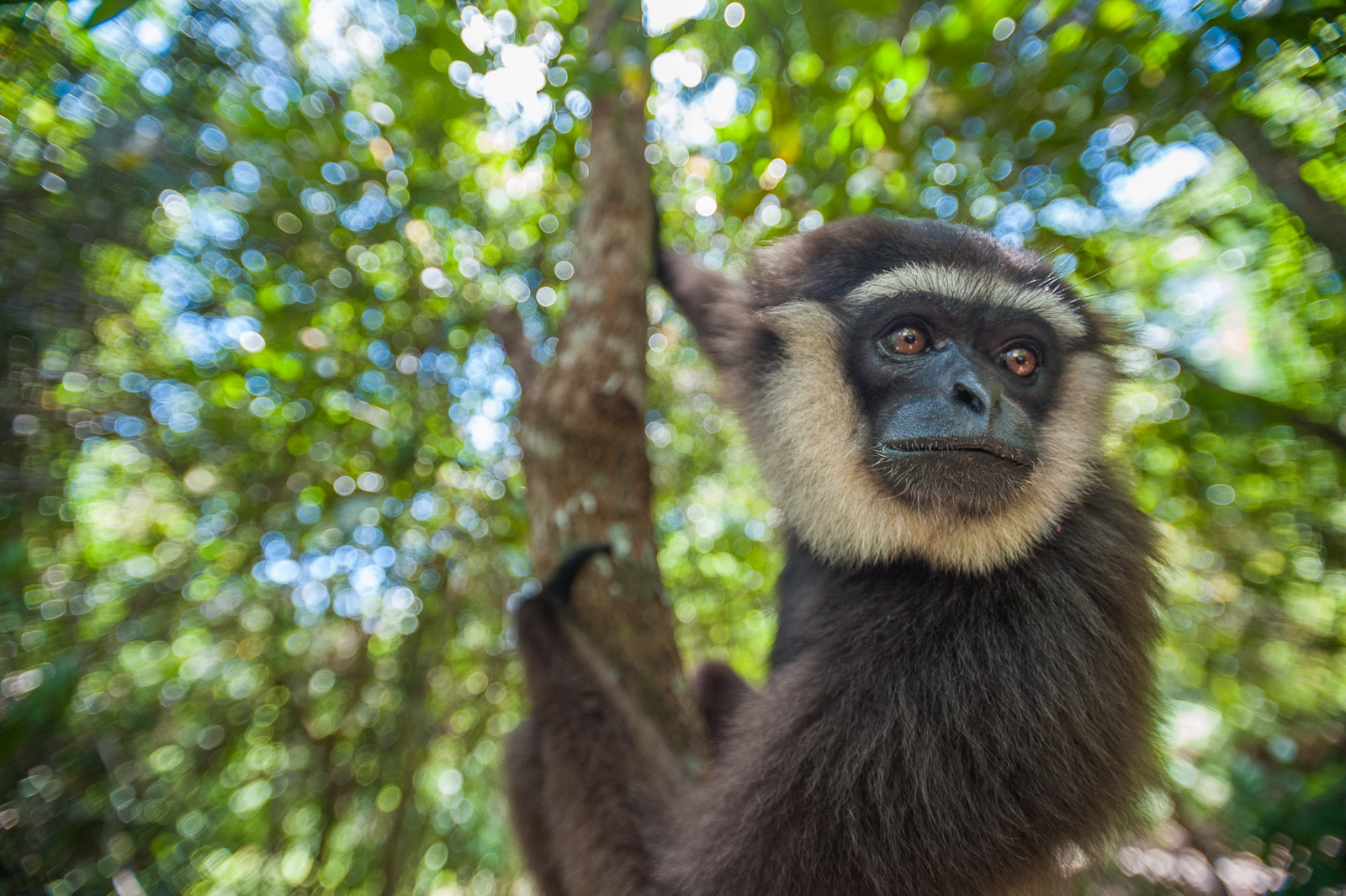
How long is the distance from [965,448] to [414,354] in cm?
353

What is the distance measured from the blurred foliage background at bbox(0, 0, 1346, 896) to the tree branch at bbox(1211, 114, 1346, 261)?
0.02 metres

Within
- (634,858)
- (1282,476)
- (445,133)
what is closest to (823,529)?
(634,858)

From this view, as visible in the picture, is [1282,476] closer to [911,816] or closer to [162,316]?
[911,816]

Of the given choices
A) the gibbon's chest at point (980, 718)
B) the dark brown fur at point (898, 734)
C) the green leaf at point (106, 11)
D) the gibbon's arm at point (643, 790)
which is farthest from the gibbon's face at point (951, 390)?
the green leaf at point (106, 11)

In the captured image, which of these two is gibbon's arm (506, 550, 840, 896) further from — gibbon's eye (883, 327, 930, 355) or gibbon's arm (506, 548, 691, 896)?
gibbon's eye (883, 327, 930, 355)

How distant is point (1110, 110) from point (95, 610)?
5.61 meters

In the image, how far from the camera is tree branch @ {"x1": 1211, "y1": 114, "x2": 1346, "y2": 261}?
2684mm

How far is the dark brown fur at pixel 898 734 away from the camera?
175 centimetres

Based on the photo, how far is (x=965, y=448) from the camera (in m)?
2.02

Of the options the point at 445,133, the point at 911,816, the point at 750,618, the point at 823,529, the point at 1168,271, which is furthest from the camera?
the point at 750,618

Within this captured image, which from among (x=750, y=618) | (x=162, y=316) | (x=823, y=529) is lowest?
(x=750, y=618)

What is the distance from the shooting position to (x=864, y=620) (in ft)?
6.82

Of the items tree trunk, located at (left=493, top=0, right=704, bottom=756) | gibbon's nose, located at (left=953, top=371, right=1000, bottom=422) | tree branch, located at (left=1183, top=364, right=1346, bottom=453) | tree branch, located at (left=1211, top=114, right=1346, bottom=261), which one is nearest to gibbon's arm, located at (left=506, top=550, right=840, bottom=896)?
tree trunk, located at (left=493, top=0, right=704, bottom=756)

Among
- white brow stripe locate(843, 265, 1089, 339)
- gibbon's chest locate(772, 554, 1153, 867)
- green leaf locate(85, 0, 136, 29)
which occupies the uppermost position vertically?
green leaf locate(85, 0, 136, 29)
